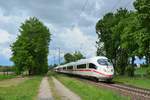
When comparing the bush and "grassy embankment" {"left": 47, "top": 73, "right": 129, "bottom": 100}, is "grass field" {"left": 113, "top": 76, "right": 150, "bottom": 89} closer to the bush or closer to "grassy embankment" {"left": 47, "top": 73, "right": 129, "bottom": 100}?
"grassy embankment" {"left": 47, "top": 73, "right": 129, "bottom": 100}

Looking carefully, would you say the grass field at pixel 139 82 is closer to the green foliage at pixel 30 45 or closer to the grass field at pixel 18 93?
the grass field at pixel 18 93

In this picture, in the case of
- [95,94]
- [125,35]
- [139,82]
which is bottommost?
[95,94]

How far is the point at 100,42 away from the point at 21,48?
16852 mm

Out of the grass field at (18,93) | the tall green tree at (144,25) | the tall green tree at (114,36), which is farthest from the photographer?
the tall green tree at (114,36)

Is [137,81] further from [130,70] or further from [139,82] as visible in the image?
[130,70]

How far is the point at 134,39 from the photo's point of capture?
58344 mm

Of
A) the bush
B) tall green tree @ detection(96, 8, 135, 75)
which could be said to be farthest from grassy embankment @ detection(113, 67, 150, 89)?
tall green tree @ detection(96, 8, 135, 75)

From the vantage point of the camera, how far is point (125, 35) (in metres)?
62.6

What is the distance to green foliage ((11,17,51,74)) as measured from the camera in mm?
82188

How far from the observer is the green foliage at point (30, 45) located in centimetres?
8219

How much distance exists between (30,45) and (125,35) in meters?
27.4

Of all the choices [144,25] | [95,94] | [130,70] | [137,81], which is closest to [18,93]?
[95,94]

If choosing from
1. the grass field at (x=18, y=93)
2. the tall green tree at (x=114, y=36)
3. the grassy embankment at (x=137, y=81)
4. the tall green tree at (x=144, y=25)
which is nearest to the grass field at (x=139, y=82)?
the grassy embankment at (x=137, y=81)

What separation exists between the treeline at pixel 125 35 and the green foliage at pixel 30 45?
39.7 ft
